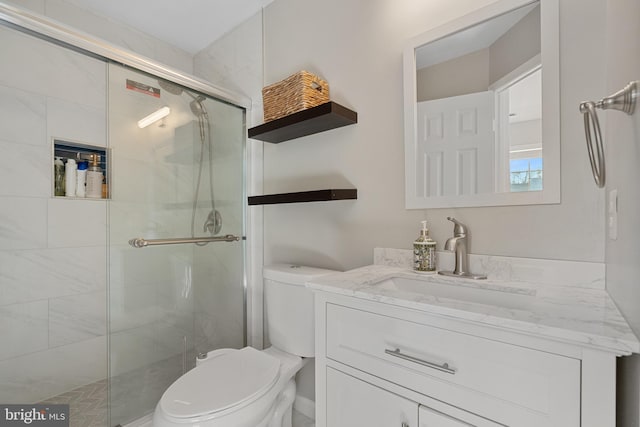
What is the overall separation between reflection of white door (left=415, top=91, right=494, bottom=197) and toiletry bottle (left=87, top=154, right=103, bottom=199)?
77.0 inches

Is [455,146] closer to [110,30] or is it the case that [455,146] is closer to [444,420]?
[444,420]

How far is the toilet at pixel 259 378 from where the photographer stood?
3.20ft

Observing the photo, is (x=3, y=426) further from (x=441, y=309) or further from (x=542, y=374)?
(x=542, y=374)

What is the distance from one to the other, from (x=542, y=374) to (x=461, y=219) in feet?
2.05

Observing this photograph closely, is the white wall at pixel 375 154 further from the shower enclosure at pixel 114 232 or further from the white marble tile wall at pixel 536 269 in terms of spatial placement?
the shower enclosure at pixel 114 232

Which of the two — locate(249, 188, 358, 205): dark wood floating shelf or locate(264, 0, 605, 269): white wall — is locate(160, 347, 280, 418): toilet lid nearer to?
locate(264, 0, 605, 269): white wall

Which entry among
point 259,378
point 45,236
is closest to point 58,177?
point 45,236

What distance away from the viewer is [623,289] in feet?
2.11

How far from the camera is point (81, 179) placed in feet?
6.20

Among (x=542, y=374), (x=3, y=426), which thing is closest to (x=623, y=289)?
(x=542, y=374)

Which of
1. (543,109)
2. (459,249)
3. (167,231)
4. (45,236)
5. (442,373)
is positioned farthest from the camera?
(45,236)

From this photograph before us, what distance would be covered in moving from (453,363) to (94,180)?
2.21 m

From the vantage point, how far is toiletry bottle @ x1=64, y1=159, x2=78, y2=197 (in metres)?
1.85

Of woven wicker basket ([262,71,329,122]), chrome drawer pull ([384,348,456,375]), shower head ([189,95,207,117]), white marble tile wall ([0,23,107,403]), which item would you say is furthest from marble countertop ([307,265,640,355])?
white marble tile wall ([0,23,107,403])
